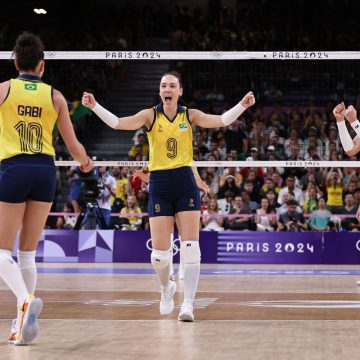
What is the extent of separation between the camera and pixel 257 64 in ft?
72.0

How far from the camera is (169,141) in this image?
8047 mm

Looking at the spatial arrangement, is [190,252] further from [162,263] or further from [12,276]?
[12,276]

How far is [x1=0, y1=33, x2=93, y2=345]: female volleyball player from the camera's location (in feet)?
20.4

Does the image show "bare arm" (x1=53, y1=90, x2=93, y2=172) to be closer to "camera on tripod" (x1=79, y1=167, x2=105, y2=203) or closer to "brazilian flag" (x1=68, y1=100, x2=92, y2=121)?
"camera on tripod" (x1=79, y1=167, x2=105, y2=203)

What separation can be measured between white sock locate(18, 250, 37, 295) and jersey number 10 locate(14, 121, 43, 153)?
755 mm

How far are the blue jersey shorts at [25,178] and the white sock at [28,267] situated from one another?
431 millimetres

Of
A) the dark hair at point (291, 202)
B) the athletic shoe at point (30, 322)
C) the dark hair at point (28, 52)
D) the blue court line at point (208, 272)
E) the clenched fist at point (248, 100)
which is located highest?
the dark hair at point (28, 52)

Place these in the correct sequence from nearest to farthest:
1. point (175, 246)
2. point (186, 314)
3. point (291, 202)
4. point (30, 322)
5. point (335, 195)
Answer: point (30, 322) → point (186, 314) → point (175, 246) → point (291, 202) → point (335, 195)

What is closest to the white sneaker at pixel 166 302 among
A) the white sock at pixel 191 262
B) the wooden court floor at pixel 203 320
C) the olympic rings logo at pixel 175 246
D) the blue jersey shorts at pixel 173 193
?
the wooden court floor at pixel 203 320

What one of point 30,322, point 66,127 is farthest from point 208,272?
point 30,322

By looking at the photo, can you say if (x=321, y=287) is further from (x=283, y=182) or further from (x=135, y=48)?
(x=135, y=48)

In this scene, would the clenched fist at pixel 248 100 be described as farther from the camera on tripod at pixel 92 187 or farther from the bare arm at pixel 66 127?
the camera on tripod at pixel 92 187

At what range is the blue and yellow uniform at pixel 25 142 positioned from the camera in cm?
620

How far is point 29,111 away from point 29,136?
17 centimetres
